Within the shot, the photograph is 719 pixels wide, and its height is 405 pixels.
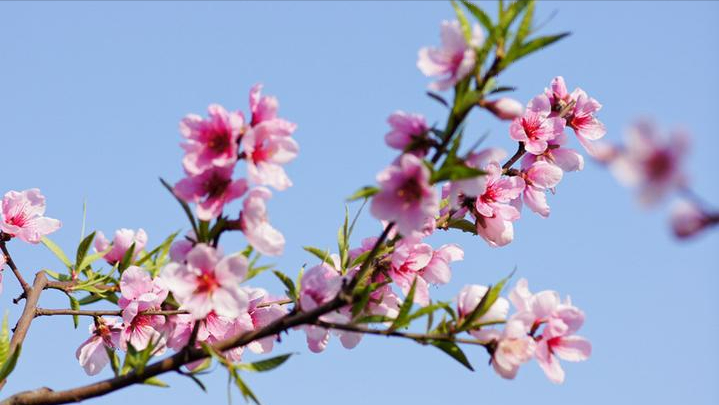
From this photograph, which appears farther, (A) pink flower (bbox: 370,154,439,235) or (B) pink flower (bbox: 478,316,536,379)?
(B) pink flower (bbox: 478,316,536,379)

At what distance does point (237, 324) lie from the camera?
8.13 feet

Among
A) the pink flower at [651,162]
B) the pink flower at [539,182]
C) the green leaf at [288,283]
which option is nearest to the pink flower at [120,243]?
the green leaf at [288,283]

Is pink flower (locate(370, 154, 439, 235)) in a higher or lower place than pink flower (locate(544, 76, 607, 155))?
lower

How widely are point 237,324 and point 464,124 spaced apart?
1.11m

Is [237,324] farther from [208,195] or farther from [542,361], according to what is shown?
[542,361]

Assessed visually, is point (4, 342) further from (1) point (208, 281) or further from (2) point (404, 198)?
(2) point (404, 198)

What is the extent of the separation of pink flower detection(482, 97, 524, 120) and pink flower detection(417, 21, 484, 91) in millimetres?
82

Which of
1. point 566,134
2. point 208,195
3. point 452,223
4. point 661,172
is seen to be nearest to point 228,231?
point 208,195

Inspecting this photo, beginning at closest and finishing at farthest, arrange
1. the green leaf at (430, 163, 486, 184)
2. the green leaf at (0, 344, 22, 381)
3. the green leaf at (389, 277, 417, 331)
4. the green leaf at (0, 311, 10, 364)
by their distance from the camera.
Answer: the green leaf at (430, 163, 486, 184), the green leaf at (389, 277, 417, 331), the green leaf at (0, 344, 22, 381), the green leaf at (0, 311, 10, 364)

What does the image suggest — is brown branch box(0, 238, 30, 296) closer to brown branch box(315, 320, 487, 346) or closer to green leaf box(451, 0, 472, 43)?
brown branch box(315, 320, 487, 346)

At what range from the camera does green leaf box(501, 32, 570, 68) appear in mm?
1720

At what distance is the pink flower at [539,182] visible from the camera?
257 centimetres

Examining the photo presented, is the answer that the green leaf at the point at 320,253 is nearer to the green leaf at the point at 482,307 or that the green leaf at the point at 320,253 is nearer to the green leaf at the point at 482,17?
the green leaf at the point at 482,307

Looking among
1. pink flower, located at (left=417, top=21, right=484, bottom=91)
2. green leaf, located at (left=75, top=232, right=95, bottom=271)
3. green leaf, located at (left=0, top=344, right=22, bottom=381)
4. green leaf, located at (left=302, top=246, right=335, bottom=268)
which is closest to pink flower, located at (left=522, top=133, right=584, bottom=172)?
green leaf, located at (left=302, top=246, right=335, bottom=268)
